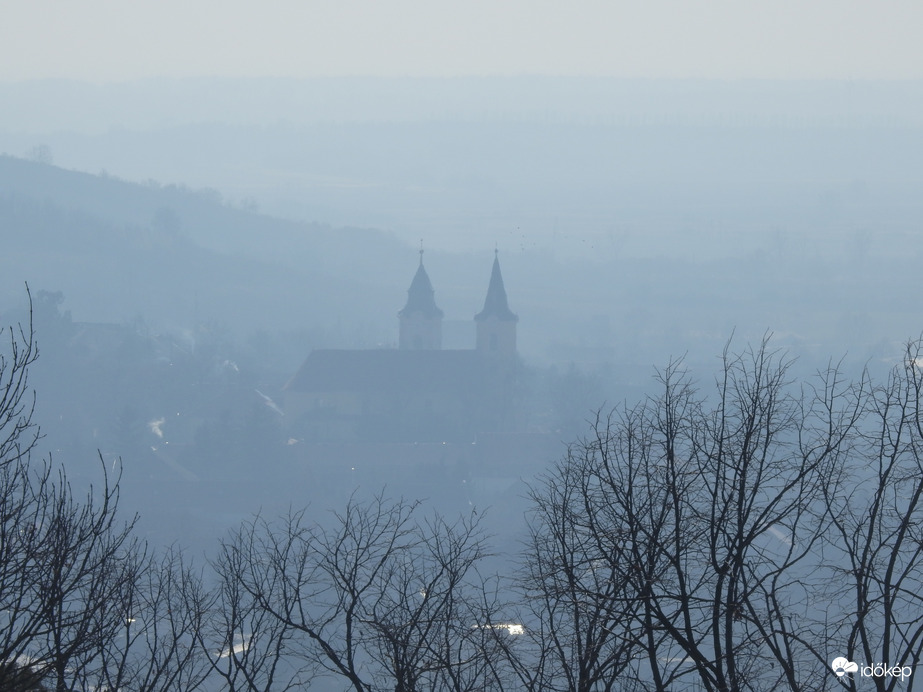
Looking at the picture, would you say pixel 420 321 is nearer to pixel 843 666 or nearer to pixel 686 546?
pixel 686 546

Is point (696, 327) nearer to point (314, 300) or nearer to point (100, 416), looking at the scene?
point (314, 300)

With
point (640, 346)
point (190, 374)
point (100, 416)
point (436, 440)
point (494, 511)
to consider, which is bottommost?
point (494, 511)

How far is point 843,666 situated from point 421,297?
226ft

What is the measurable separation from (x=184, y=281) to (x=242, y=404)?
6797 cm

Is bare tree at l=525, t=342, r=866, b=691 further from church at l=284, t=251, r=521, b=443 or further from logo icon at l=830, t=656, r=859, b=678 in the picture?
church at l=284, t=251, r=521, b=443

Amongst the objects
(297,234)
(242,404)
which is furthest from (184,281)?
(242,404)

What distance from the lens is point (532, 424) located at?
87.4 meters

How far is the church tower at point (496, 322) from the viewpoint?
76125 millimetres

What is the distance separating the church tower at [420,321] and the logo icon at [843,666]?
6770 cm

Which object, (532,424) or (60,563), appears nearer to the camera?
(60,563)

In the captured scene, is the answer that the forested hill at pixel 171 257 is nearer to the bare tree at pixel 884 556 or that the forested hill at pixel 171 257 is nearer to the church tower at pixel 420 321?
the church tower at pixel 420 321

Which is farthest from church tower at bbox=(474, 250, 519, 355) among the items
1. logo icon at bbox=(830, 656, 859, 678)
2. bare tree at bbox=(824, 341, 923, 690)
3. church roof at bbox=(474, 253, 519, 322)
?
logo icon at bbox=(830, 656, 859, 678)

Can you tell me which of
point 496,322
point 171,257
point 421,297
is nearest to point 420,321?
point 421,297

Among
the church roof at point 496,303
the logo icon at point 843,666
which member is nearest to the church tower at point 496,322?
the church roof at point 496,303
